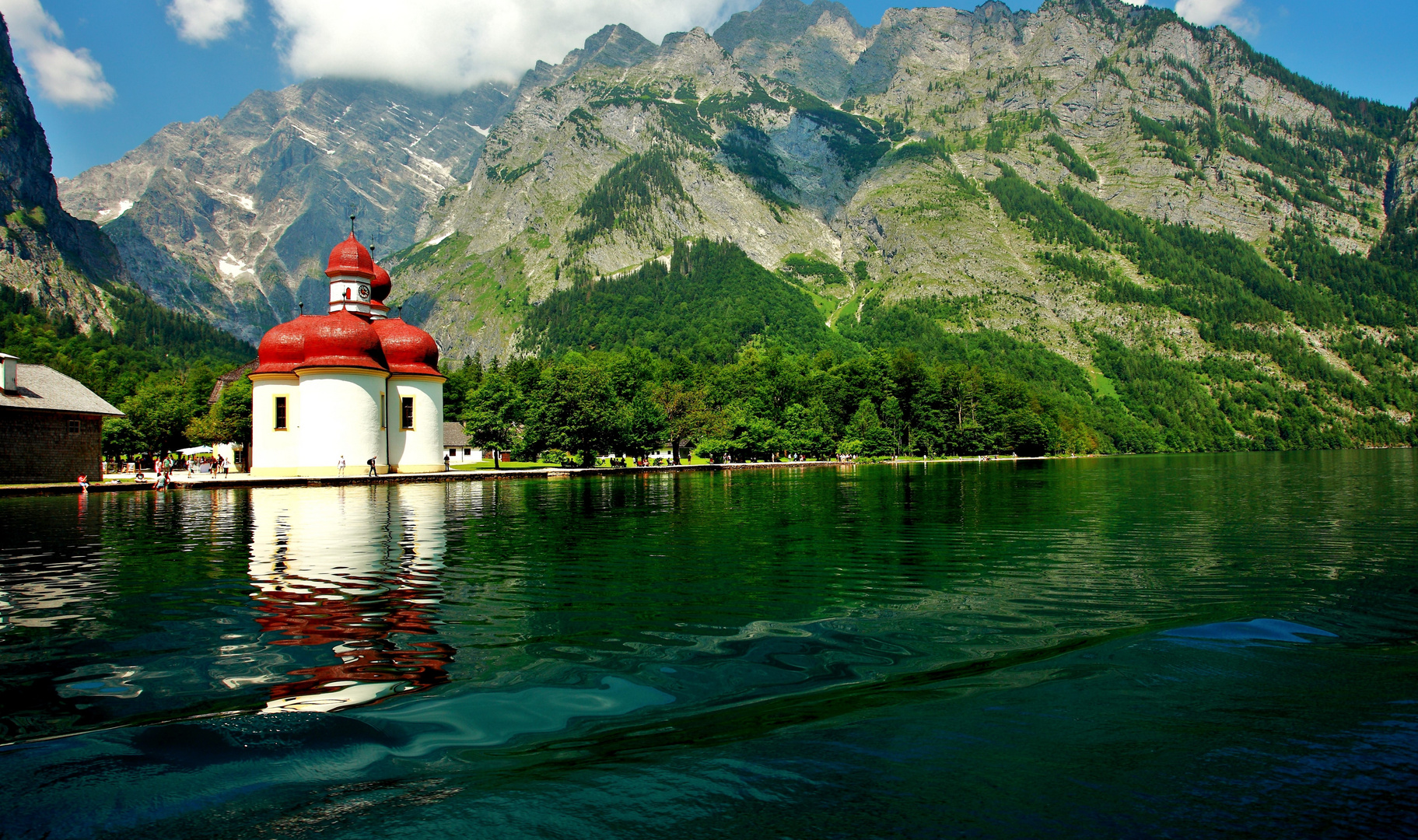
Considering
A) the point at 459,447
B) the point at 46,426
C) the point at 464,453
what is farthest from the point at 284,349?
the point at 459,447

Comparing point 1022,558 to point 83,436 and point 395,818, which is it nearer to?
point 395,818

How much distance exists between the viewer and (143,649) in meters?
8.98

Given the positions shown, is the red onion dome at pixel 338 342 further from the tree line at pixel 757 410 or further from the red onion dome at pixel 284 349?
the tree line at pixel 757 410

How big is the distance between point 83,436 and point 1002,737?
62.7 meters

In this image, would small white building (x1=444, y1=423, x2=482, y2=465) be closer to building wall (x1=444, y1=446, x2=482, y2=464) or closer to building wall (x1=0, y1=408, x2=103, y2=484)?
building wall (x1=444, y1=446, x2=482, y2=464)

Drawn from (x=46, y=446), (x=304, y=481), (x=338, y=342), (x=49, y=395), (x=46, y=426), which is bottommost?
(x=304, y=481)

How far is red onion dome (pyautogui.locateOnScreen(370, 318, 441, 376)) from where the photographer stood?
5862cm

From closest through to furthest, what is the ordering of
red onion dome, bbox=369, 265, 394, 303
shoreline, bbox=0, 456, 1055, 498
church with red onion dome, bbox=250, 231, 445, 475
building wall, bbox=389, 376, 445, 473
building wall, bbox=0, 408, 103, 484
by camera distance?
shoreline, bbox=0, 456, 1055, 498 → building wall, bbox=0, 408, 103, 484 → church with red onion dome, bbox=250, 231, 445, 475 → building wall, bbox=389, 376, 445, 473 → red onion dome, bbox=369, 265, 394, 303

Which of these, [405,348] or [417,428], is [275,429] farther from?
[405,348]

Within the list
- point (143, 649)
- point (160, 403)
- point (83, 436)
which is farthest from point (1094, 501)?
point (160, 403)

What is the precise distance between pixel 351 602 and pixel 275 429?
165ft

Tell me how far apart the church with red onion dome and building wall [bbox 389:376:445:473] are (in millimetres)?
60

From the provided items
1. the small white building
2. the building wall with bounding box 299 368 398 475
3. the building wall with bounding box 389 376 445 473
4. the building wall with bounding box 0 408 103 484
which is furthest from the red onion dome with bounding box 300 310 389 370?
the small white building

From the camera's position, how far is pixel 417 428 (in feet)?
193
